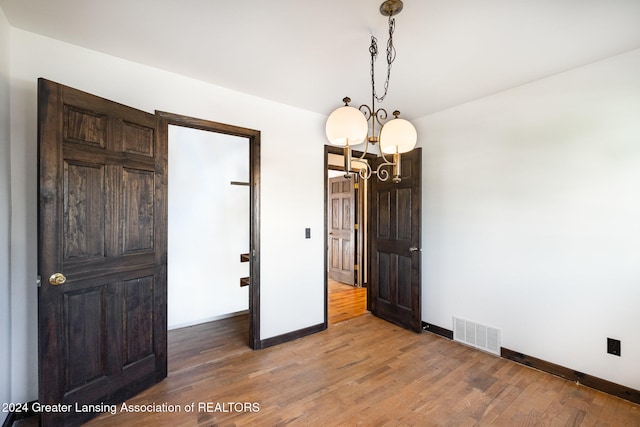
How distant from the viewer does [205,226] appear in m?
3.58

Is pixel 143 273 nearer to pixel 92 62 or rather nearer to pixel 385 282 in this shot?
pixel 92 62

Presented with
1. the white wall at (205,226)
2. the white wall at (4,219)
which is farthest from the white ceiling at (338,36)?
the white wall at (205,226)

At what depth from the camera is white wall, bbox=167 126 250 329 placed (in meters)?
3.38

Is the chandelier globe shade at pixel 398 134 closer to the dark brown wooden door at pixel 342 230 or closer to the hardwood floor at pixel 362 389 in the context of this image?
the hardwood floor at pixel 362 389

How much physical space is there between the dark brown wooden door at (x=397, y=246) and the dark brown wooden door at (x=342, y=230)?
148 centimetres

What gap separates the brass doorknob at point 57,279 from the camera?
5.38 feet

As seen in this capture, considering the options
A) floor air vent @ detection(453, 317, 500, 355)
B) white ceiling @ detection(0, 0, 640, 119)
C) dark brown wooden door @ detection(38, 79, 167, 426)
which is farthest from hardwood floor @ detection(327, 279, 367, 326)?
white ceiling @ detection(0, 0, 640, 119)

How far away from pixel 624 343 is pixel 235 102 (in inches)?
152

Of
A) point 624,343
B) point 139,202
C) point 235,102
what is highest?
point 235,102

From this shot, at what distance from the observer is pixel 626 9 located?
1.62 meters

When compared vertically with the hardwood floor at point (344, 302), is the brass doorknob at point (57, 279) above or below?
above

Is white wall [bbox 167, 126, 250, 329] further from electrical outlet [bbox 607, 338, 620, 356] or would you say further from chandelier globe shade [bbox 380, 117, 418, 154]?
electrical outlet [bbox 607, 338, 620, 356]

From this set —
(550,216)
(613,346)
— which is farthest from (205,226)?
(613,346)

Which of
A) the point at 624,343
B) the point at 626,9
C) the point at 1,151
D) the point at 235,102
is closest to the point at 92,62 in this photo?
the point at 1,151
